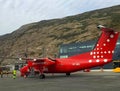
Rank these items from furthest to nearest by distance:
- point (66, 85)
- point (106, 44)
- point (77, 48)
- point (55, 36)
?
point (55, 36) < point (77, 48) < point (106, 44) < point (66, 85)

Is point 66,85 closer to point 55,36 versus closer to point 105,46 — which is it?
point 105,46

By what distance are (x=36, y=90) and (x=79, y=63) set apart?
21122 millimetres

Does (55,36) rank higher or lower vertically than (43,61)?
higher

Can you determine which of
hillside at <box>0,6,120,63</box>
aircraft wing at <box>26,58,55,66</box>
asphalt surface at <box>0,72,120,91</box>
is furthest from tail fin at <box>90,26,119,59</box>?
hillside at <box>0,6,120,63</box>

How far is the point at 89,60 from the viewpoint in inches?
1817

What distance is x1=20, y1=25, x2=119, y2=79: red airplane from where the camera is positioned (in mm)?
45469

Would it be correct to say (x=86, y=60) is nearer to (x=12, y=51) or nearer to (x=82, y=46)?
(x=82, y=46)

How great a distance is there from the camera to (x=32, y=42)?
168 meters

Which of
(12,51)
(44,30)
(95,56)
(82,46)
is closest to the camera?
(95,56)

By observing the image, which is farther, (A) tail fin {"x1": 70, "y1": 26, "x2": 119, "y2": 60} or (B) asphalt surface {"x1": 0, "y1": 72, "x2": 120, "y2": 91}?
(A) tail fin {"x1": 70, "y1": 26, "x2": 119, "y2": 60}

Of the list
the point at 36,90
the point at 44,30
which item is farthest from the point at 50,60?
the point at 44,30

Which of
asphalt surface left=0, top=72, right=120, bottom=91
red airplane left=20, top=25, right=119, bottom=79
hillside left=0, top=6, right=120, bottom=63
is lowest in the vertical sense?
asphalt surface left=0, top=72, right=120, bottom=91

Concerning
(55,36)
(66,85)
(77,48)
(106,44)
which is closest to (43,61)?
(106,44)

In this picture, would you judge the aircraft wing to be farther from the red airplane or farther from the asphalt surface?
the asphalt surface
